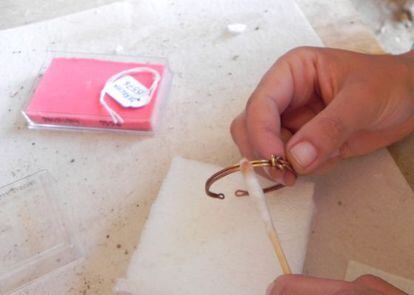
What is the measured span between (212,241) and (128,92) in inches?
11.2

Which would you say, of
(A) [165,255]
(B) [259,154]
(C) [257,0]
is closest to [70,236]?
(A) [165,255]

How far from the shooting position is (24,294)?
514mm

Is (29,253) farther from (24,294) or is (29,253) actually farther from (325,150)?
(325,150)

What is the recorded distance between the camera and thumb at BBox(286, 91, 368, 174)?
1.47ft

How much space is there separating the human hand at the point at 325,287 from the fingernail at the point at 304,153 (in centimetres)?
12

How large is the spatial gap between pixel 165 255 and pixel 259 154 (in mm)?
164

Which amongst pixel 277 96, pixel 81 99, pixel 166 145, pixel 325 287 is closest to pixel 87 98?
pixel 81 99

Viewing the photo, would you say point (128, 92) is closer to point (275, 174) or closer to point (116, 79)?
point (116, 79)

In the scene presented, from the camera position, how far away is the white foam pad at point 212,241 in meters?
0.47

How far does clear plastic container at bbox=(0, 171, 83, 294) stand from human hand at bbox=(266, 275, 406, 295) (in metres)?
0.27

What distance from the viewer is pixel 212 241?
499 mm

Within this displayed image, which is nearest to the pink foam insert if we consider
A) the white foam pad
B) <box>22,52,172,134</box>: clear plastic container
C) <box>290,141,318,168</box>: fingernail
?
<box>22,52,172,134</box>: clear plastic container

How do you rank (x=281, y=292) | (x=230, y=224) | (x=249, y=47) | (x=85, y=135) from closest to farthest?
(x=281, y=292) < (x=230, y=224) < (x=85, y=135) < (x=249, y=47)

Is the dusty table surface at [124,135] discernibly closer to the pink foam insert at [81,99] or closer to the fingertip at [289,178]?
the pink foam insert at [81,99]
